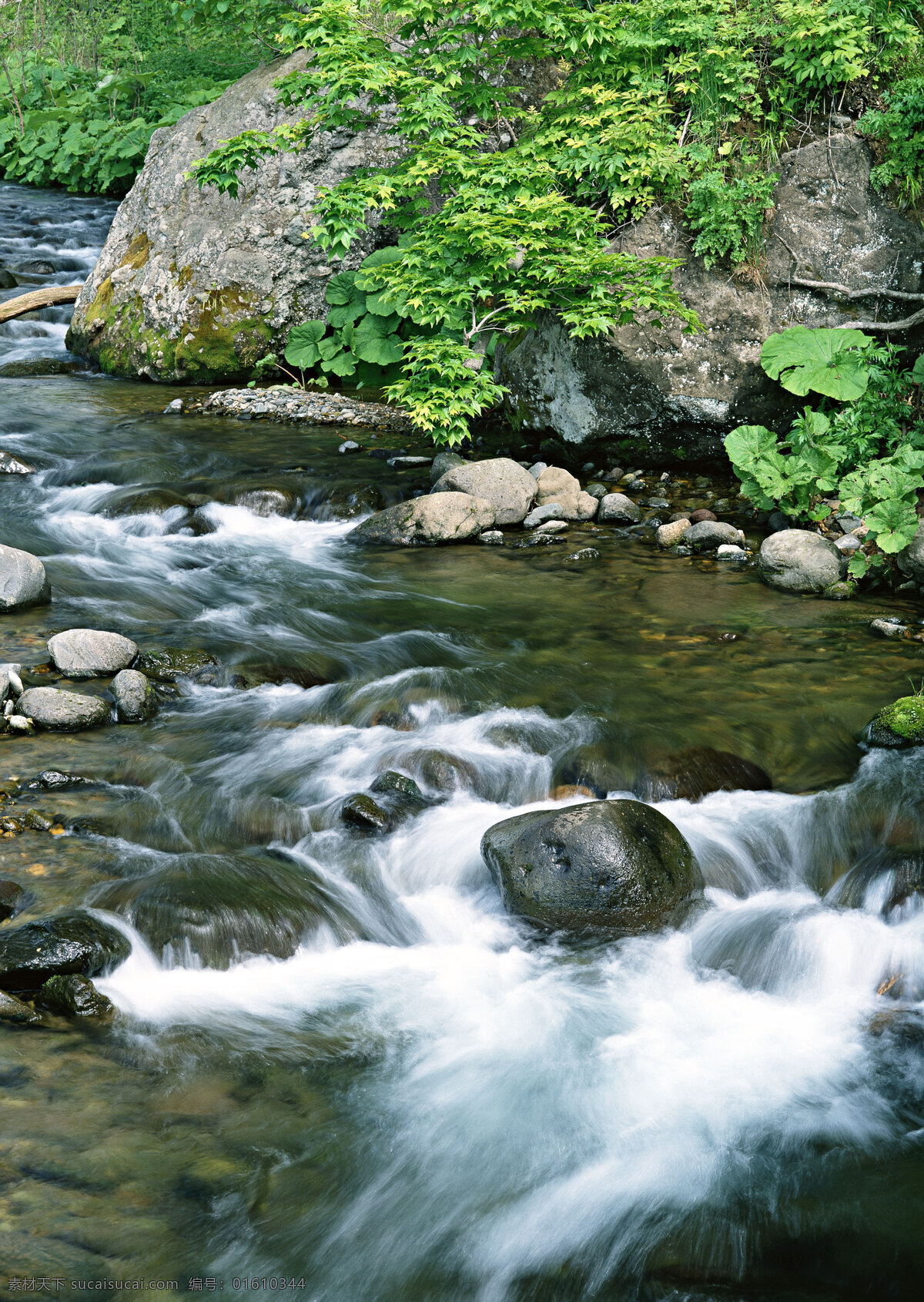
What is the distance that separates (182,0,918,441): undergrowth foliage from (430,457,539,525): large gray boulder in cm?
44

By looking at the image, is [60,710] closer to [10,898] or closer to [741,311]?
[10,898]

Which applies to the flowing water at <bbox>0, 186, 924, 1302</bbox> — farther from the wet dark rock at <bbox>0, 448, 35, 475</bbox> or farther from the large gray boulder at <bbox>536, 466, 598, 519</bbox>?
the wet dark rock at <bbox>0, 448, 35, 475</bbox>

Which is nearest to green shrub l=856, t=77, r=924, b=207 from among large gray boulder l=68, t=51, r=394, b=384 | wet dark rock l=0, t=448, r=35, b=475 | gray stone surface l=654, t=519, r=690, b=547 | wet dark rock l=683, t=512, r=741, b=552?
wet dark rock l=683, t=512, r=741, b=552

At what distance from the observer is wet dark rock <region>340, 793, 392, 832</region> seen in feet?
14.1

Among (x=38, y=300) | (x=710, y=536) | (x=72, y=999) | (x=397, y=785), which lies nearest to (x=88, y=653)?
(x=397, y=785)

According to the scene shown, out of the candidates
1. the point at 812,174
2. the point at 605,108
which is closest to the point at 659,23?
the point at 605,108

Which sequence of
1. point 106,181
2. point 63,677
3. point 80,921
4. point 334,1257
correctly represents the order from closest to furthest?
1. point 334,1257
2. point 80,921
3. point 63,677
4. point 106,181

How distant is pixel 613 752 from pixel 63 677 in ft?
9.33

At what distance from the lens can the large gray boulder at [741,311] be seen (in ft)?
24.7

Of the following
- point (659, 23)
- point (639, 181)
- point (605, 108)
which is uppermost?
point (659, 23)

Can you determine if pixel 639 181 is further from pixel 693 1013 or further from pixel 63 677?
pixel 693 1013

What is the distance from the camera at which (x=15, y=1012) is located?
299 cm

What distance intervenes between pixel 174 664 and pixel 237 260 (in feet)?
25.1

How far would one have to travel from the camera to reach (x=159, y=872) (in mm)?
3705
